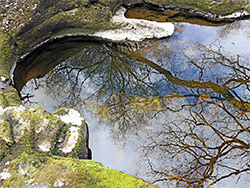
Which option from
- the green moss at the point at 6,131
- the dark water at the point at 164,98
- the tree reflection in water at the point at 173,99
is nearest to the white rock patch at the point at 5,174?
the green moss at the point at 6,131

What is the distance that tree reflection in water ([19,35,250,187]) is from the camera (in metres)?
4.00

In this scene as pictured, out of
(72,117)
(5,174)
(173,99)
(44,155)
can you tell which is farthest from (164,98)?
(5,174)

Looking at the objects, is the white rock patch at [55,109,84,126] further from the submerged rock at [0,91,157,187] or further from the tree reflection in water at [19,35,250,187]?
the tree reflection in water at [19,35,250,187]

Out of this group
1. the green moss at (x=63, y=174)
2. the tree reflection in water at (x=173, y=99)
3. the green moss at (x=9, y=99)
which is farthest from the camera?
the tree reflection in water at (x=173, y=99)

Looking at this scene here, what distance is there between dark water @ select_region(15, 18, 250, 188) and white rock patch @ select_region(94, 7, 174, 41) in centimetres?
19

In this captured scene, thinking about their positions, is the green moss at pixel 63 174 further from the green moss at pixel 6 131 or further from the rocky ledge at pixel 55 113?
the green moss at pixel 6 131

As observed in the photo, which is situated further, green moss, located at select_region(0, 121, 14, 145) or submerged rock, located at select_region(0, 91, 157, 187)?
green moss, located at select_region(0, 121, 14, 145)

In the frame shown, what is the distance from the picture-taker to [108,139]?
14.3ft

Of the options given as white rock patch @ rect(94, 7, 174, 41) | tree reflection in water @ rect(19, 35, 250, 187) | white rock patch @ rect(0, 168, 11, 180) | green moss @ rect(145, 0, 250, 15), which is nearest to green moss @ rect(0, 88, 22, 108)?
tree reflection in water @ rect(19, 35, 250, 187)

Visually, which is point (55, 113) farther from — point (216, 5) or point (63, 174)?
point (216, 5)

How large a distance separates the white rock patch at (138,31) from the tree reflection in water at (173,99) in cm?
26

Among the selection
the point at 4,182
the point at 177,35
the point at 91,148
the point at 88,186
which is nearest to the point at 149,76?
the point at 177,35

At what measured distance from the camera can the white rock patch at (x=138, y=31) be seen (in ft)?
20.5

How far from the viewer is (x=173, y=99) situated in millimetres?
4910
